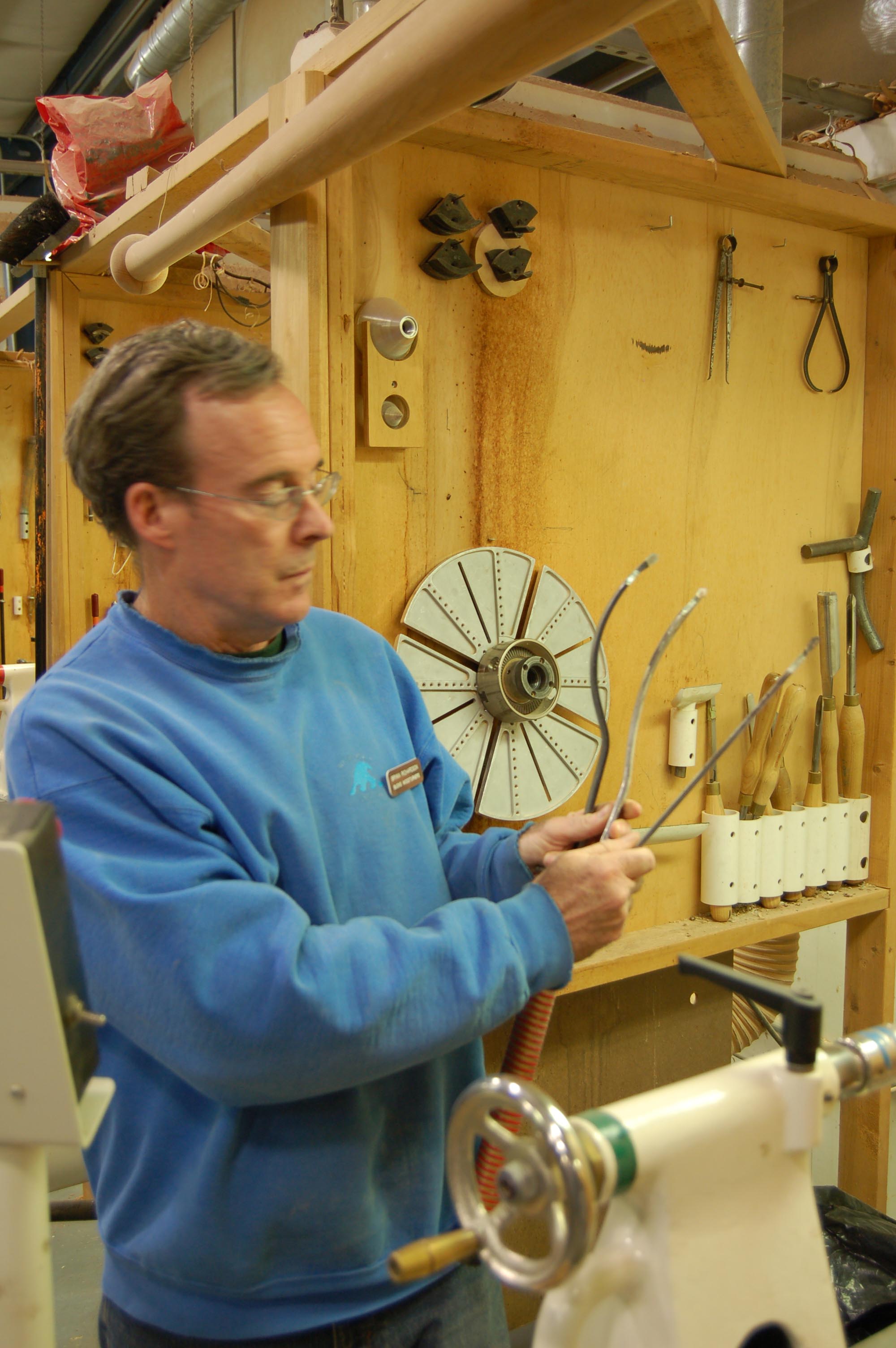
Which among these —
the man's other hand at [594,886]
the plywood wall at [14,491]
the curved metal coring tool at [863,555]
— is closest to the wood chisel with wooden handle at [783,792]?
the curved metal coring tool at [863,555]

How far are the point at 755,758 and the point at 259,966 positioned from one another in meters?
1.47

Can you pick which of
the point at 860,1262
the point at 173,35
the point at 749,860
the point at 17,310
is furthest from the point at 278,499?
the point at 173,35

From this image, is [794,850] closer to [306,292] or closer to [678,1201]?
[306,292]

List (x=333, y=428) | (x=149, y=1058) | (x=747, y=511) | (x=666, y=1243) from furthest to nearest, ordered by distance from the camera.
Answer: (x=747, y=511), (x=333, y=428), (x=149, y=1058), (x=666, y=1243)

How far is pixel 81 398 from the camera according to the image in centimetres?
116

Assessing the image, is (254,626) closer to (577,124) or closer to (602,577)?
(602,577)

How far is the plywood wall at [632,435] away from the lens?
176cm

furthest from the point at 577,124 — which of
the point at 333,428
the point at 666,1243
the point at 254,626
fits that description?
the point at 666,1243

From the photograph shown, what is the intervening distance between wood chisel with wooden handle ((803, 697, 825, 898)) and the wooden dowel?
1.53 m

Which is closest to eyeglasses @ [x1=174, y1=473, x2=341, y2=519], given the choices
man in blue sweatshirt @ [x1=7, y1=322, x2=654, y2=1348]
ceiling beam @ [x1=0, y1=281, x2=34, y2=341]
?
man in blue sweatshirt @ [x1=7, y1=322, x2=654, y2=1348]

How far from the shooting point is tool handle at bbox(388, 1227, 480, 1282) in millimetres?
646

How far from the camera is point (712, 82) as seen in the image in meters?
1.83

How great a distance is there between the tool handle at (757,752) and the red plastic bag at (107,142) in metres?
1.83

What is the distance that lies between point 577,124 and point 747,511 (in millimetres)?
829
